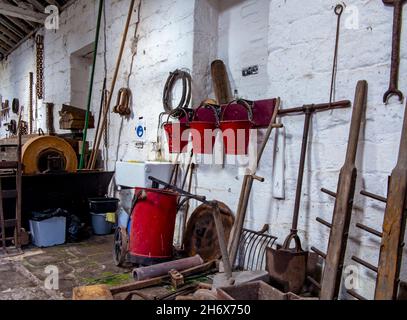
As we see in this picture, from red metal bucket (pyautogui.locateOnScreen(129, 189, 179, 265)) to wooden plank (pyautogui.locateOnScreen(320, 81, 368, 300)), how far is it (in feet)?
3.98

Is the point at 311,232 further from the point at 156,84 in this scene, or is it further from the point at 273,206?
the point at 156,84

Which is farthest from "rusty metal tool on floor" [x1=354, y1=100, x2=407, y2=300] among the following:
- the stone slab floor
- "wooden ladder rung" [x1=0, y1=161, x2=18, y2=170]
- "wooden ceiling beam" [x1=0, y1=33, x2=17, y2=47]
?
"wooden ceiling beam" [x1=0, y1=33, x2=17, y2=47]

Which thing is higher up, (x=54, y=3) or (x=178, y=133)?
(x=54, y=3)

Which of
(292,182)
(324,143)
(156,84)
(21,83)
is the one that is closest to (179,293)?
(292,182)

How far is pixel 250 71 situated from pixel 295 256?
1.66m

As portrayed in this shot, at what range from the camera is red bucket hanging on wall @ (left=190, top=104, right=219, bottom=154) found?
99.7 inches

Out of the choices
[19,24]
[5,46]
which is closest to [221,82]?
[19,24]

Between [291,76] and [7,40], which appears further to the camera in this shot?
[7,40]

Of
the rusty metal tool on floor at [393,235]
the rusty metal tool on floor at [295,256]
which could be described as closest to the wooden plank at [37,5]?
the rusty metal tool on floor at [295,256]

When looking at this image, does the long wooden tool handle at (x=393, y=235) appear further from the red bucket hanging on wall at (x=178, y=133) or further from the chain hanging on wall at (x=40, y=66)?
the chain hanging on wall at (x=40, y=66)

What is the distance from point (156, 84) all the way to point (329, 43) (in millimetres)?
1919

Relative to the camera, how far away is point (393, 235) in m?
1.50

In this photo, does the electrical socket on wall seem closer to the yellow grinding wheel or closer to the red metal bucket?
the red metal bucket

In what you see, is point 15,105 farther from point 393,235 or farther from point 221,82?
point 393,235
